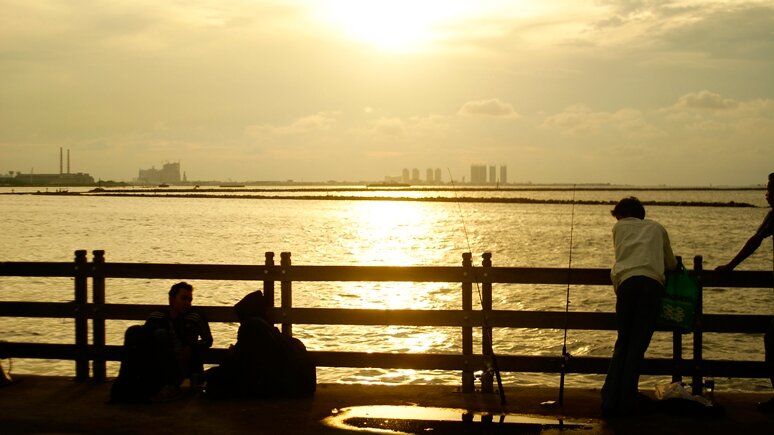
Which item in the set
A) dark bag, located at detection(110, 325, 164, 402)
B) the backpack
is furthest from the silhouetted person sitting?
dark bag, located at detection(110, 325, 164, 402)

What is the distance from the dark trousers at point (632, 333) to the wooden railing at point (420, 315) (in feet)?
1.63

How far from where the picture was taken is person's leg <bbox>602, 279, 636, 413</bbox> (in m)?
7.84

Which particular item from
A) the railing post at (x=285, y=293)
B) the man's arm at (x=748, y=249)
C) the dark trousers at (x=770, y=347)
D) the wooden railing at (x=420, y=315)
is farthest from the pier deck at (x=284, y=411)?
the man's arm at (x=748, y=249)

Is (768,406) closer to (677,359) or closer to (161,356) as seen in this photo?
(677,359)

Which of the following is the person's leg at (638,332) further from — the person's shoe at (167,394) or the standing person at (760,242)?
the person's shoe at (167,394)

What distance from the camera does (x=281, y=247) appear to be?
5022 centimetres

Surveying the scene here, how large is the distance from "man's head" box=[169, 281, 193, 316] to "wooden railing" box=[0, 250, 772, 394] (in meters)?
0.27

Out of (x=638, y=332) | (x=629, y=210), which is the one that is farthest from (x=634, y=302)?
(x=629, y=210)

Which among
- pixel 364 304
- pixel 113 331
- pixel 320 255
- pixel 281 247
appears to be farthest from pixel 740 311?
pixel 281 247

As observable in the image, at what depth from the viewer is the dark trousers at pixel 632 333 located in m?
7.82

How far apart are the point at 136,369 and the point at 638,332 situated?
184 inches

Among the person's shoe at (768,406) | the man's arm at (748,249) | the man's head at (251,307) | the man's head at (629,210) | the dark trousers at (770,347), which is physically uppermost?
the man's head at (629,210)

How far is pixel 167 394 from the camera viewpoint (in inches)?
332

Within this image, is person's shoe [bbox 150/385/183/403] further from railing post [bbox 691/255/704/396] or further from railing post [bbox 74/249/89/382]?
railing post [bbox 691/255/704/396]
